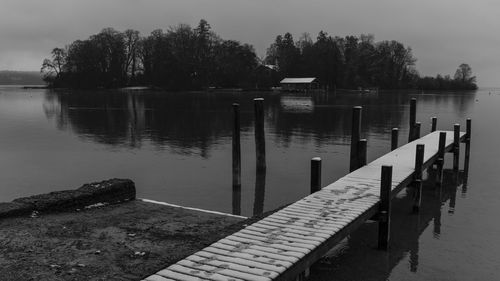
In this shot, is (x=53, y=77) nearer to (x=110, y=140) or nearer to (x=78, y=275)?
(x=110, y=140)

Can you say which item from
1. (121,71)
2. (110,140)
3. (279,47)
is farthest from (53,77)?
(110,140)

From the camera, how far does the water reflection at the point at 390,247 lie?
938cm

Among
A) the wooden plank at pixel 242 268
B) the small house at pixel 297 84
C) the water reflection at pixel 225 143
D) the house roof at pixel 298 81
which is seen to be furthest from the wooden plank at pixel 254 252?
the house roof at pixel 298 81

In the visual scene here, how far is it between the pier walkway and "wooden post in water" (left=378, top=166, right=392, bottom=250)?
0.15m

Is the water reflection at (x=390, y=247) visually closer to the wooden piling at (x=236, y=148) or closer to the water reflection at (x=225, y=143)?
the water reflection at (x=225, y=143)

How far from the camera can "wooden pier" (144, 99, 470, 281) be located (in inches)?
250

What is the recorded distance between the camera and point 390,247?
36.1 feet

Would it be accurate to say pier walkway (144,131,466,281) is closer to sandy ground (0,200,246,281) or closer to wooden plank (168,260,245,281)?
wooden plank (168,260,245,281)

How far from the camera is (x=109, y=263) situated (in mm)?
8273

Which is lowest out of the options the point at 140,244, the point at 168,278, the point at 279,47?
the point at 140,244

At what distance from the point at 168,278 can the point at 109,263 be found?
104 inches

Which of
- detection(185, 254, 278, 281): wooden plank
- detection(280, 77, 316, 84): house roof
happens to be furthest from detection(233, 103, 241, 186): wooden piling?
detection(280, 77, 316, 84): house roof

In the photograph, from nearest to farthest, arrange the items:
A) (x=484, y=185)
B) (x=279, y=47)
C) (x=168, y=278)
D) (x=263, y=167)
A: (x=168, y=278) < (x=484, y=185) < (x=263, y=167) < (x=279, y=47)

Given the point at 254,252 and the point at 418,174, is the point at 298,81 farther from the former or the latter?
the point at 254,252
